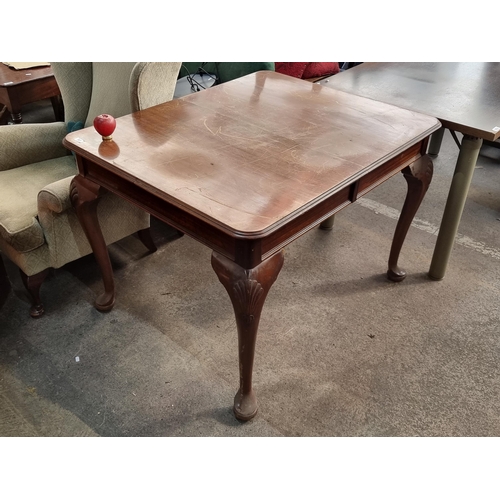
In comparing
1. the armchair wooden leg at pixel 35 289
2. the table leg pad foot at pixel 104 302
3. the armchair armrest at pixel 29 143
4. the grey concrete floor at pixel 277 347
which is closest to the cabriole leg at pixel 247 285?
the grey concrete floor at pixel 277 347

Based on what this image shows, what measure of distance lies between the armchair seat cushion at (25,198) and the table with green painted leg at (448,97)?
130 centimetres

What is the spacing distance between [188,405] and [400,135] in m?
1.19

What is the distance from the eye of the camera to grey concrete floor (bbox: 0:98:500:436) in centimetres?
175

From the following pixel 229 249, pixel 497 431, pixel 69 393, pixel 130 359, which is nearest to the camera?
pixel 229 249

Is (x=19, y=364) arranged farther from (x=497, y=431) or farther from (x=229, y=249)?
(x=497, y=431)

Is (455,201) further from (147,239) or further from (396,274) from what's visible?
(147,239)

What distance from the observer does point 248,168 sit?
1561 millimetres

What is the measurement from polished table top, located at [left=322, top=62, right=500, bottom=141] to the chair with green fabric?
18.6 inches

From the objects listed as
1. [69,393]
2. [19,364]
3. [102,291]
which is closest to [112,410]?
[69,393]

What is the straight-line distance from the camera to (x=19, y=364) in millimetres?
1939

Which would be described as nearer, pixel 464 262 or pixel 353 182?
pixel 353 182

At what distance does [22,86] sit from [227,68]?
3.92 ft

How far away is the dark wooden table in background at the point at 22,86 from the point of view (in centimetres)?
297

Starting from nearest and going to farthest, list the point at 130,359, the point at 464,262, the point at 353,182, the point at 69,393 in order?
the point at 353,182
the point at 69,393
the point at 130,359
the point at 464,262
